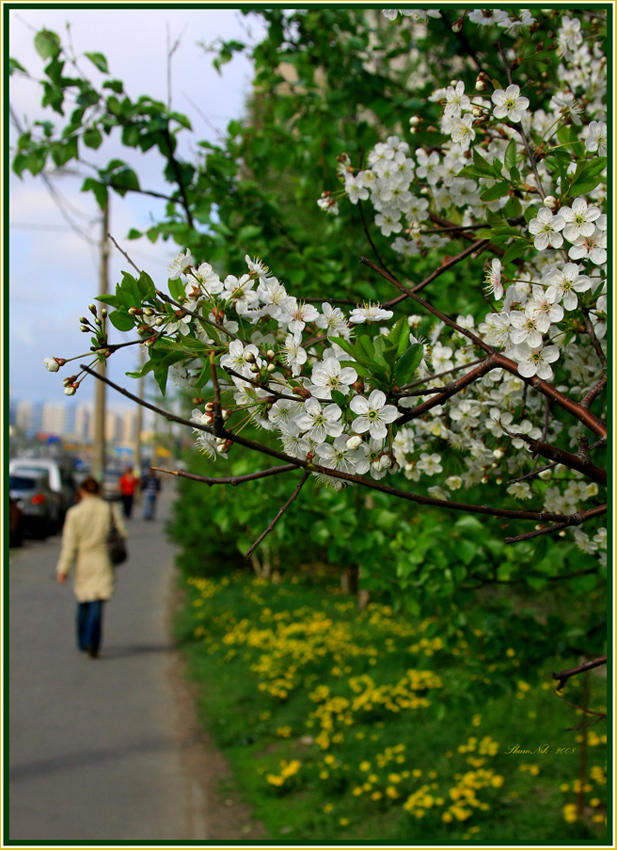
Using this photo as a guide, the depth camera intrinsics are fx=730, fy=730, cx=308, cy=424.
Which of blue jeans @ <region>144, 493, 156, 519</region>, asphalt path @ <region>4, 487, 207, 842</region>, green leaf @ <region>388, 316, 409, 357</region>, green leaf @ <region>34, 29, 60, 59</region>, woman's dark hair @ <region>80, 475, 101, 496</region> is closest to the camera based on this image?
green leaf @ <region>388, 316, 409, 357</region>

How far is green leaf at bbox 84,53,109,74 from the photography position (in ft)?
11.3

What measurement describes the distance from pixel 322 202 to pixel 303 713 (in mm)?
4859

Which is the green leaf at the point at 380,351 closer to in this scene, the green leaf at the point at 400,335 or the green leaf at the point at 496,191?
the green leaf at the point at 400,335

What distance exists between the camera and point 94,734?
19.2ft

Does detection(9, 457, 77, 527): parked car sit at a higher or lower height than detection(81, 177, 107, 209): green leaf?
lower

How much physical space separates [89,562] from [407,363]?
730 centimetres

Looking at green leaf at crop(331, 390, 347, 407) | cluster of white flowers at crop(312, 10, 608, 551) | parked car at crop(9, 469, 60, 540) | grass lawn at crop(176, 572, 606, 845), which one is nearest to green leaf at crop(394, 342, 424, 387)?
green leaf at crop(331, 390, 347, 407)

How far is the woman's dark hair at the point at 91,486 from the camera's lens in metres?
8.20

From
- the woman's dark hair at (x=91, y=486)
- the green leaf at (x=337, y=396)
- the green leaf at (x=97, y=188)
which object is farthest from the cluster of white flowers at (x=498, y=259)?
the woman's dark hair at (x=91, y=486)

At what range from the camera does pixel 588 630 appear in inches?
125

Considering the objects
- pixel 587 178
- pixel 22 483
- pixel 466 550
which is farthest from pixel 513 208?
pixel 22 483

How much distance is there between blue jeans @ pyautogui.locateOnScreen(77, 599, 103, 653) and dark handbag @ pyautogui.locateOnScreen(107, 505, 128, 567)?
0.53m

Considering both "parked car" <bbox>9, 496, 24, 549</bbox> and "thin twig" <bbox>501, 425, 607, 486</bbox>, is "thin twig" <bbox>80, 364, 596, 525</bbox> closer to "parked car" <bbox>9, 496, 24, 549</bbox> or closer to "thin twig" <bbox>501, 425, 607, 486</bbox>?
"thin twig" <bbox>501, 425, 607, 486</bbox>

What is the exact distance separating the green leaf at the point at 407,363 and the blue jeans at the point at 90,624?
286 inches
